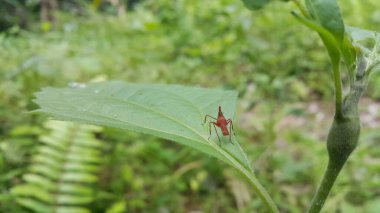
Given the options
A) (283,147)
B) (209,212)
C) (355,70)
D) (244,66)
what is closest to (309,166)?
(283,147)

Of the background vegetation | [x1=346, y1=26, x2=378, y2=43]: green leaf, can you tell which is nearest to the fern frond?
the background vegetation

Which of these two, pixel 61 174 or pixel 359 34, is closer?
pixel 359 34

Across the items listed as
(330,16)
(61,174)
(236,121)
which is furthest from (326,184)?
(236,121)

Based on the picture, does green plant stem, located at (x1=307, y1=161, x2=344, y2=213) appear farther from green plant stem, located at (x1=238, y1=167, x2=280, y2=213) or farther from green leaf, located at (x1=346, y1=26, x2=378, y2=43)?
green leaf, located at (x1=346, y1=26, x2=378, y2=43)

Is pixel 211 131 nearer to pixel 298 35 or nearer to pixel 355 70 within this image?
pixel 355 70

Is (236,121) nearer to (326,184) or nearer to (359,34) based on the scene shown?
(359,34)

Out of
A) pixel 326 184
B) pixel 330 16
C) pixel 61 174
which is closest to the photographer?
pixel 330 16

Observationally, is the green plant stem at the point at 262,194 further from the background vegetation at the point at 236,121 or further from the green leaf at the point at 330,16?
the background vegetation at the point at 236,121

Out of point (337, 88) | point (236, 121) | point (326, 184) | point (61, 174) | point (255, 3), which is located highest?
point (255, 3)
